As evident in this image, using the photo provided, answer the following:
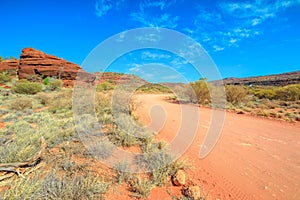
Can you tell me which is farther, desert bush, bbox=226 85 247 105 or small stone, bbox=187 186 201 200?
desert bush, bbox=226 85 247 105

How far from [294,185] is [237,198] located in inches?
50.5

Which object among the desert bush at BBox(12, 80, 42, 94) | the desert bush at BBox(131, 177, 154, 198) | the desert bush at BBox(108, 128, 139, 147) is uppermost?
the desert bush at BBox(12, 80, 42, 94)

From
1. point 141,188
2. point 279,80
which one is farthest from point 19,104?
point 279,80

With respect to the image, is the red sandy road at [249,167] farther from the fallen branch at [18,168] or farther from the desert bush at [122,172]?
the fallen branch at [18,168]

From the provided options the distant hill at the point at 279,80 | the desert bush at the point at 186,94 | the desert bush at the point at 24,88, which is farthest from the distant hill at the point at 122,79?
the distant hill at the point at 279,80

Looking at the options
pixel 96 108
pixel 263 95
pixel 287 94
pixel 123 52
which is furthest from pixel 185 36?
pixel 263 95

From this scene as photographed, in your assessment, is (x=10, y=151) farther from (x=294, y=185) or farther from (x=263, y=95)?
(x=263, y=95)

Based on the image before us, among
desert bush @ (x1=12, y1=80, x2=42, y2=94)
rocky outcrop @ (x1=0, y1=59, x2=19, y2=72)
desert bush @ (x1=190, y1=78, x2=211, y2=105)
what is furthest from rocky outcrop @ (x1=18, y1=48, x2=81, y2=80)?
desert bush @ (x1=190, y1=78, x2=211, y2=105)

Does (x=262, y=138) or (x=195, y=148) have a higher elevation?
(x=262, y=138)

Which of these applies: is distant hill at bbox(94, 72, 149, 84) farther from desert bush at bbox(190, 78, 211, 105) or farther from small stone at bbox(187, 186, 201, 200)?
small stone at bbox(187, 186, 201, 200)

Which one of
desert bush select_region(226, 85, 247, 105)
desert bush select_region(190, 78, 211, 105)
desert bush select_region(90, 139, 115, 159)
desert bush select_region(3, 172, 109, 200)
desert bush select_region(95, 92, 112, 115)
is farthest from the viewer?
desert bush select_region(190, 78, 211, 105)

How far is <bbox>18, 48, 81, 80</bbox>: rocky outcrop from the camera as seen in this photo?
28.7m

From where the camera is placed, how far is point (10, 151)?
2.65 meters

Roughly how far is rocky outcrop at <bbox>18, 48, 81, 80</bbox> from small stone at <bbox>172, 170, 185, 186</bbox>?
3318cm
